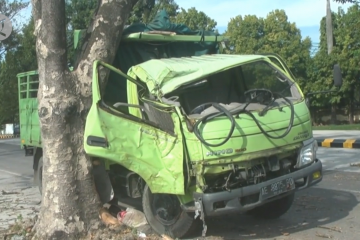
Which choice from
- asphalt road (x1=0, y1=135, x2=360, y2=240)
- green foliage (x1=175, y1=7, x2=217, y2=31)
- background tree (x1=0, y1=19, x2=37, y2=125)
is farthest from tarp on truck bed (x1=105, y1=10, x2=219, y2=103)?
green foliage (x1=175, y1=7, x2=217, y2=31)

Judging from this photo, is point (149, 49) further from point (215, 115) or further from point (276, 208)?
point (276, 208)

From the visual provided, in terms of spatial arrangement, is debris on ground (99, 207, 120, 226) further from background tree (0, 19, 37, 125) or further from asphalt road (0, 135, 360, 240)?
background tree (0, 19, 37, 125)

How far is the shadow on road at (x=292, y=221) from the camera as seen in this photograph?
21.0 feet

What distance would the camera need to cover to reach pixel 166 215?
6.11 meters

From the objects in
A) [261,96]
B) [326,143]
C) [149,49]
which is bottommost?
[326,143]

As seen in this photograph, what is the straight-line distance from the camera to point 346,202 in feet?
25.9

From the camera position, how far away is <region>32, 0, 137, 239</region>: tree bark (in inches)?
233

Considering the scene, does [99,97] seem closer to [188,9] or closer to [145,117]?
[145,117]

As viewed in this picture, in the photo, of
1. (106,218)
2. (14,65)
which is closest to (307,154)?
(106,218)

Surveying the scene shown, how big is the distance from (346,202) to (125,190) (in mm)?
3393

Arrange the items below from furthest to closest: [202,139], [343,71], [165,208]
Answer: [343,71] → [165,208] → [202,139]

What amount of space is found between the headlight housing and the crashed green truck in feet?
0.04

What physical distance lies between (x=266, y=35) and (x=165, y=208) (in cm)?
4645

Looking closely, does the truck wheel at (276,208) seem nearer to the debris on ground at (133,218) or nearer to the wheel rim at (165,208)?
the wheel rim at (165,208)
